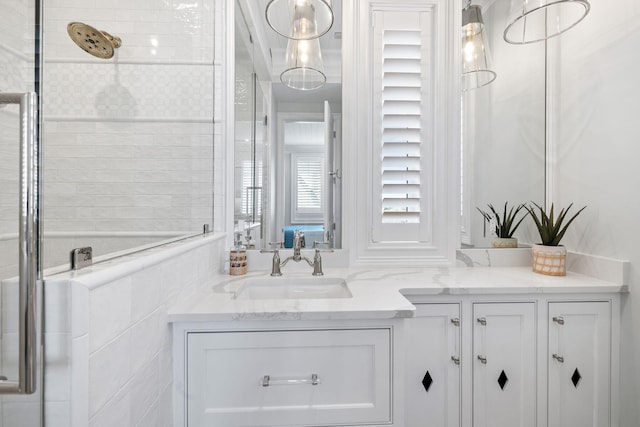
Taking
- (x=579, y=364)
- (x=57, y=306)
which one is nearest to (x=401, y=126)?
(x=579, y=364)

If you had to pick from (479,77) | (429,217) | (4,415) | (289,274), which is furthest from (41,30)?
(479,77)

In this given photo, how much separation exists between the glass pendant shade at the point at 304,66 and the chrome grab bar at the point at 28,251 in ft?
3.79

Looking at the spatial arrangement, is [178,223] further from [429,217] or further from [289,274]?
[429,217]

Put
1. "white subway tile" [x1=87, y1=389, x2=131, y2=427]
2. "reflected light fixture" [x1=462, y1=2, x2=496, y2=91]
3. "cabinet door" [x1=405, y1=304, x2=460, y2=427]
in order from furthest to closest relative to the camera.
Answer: "reflected light fixture" [x1=462, y1=2, x2=496, y2=91]
"cabinet door" [x1=405, y1=304, x2=460, y2=427]
"white subway tile" [x1=87, y1=389, x2=131, y2=427]

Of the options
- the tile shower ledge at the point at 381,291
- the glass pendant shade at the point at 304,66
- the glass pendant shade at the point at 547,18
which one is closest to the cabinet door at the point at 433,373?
the tile shower ledge at the point at 381,291

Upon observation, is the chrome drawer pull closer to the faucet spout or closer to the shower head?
the faucet spout

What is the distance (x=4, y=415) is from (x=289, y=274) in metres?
0.98

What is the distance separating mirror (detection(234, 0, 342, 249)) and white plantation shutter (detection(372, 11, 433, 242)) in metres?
0.21

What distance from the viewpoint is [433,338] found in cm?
116

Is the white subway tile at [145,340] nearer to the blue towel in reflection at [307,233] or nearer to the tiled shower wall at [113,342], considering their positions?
the tiled shower wall at [113,342]

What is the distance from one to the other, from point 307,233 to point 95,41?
1.20 m

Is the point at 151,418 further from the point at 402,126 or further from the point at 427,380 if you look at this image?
the point at 402,126

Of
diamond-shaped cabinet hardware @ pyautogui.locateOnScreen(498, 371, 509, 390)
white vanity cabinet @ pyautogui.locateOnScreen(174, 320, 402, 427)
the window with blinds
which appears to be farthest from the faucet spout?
diamond-shaped cabinet hardware @ pyautogui.locateOnScreen(498, 371, 509, 390)

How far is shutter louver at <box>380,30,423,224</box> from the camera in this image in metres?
1.52
